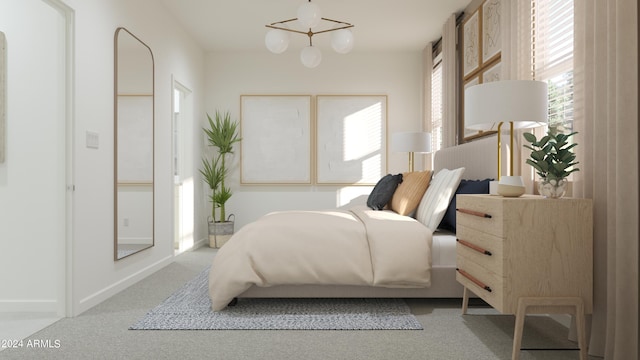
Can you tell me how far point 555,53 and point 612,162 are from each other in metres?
1.15

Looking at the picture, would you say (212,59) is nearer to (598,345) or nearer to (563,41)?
(563,41)

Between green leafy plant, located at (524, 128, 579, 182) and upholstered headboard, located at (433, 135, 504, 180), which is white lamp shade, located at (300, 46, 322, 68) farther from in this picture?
green leafy plant, located at (524, 128, 579, 182)

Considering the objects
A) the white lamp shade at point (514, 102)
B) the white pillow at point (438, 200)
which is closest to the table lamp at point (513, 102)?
the white lamp shade at point (514, 102)

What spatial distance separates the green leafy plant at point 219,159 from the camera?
584 centimetres

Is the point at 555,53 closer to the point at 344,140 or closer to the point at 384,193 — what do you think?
the point at 384,193

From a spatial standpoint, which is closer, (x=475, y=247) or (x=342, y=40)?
(x=475, y=247)

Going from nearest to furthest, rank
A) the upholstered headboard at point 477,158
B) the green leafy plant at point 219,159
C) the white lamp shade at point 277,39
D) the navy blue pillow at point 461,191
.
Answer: the navy blue pillow at point 461,191, the upholstered headboard at point 477,158, the white lamp shade at point 277,39, the green leafy plant at point 219,159

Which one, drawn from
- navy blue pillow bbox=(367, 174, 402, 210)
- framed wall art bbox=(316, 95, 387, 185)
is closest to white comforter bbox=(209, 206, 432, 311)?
navy blue pillow bbox=(367, 174, 402, 210)

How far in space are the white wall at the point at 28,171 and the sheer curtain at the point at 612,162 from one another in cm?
326

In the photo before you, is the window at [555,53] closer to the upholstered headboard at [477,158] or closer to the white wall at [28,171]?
the upholstered headboard at [477,158]

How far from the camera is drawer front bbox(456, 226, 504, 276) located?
213cm

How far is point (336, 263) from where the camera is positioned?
280cm

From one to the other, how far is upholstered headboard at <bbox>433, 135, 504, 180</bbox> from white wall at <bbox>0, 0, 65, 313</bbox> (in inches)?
122

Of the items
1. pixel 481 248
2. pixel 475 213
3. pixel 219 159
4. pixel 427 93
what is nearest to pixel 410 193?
pixel 475 213
